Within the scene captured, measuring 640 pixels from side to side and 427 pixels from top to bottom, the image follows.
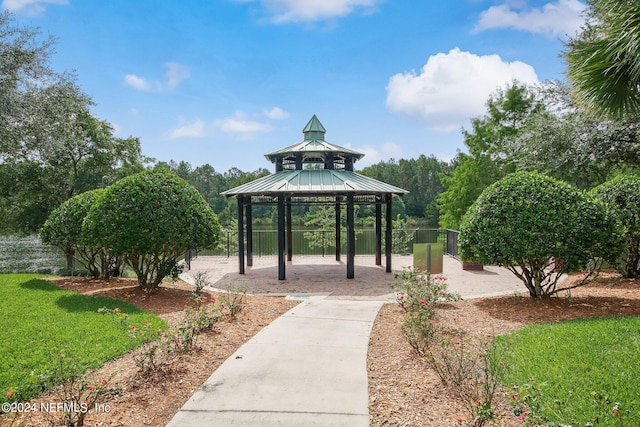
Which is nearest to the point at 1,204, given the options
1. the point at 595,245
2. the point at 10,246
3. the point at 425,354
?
the point at 10,246

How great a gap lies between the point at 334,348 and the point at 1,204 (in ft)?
55.2

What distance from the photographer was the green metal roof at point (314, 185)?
34.9 ft

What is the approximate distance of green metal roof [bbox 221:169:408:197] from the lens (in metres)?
10.6

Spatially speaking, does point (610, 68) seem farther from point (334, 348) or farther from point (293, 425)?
point (293, 425)

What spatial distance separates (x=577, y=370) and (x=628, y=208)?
6429 millimetres

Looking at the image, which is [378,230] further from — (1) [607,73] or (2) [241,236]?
(1) [607,73]

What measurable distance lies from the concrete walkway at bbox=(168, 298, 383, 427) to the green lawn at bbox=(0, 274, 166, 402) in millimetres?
1213

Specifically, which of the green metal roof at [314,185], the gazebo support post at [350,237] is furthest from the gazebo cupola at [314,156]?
the gazebo support post at [350,237]

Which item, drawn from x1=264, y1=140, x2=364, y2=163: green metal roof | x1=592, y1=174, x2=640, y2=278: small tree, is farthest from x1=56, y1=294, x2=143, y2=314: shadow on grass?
x1=592, y1=174, x2=640, y2=278: small tree

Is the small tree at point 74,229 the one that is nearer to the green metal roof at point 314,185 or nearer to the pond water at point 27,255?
the green metal roof at point 314,185

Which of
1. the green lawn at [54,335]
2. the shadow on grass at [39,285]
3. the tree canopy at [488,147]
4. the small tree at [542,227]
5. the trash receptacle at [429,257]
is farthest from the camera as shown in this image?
the tree canopy at [488,147]

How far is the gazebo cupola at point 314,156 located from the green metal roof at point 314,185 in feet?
0.96

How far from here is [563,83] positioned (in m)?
14.6

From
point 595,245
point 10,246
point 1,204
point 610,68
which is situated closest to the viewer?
point 610,68
